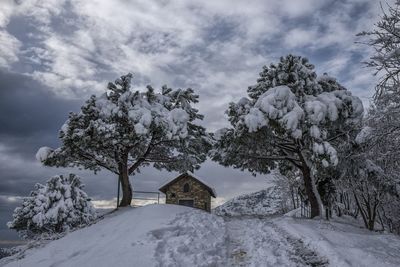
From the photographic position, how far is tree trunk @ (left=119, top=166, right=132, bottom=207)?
74.7 feet

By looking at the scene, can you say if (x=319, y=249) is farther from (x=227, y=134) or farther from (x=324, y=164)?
(x=227, y=134)

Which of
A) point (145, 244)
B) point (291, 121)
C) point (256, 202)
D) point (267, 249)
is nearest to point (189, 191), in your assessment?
point (291, 121)

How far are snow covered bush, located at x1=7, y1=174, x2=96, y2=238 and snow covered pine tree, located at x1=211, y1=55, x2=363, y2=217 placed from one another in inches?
680

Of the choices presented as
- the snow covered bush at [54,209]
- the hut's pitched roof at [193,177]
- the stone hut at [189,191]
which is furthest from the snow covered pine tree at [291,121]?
the snow covered bush at [54,209]

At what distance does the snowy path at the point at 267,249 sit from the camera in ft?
34.1

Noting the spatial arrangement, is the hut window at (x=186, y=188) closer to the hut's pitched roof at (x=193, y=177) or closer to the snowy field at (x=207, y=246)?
the hut's pitched roof at (x=193, y=177)

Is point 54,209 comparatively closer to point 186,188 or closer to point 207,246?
point 186,188

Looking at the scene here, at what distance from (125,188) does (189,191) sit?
490 inches

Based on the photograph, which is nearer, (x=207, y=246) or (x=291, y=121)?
(x=207, y=246)

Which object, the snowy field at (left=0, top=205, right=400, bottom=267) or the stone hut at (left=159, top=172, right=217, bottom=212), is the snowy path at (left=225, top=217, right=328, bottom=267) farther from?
the stone hut at (left=159, top=172, right=217, bottom=212)

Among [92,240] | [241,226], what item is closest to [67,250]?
[92,240]

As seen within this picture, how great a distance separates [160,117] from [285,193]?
24517mm

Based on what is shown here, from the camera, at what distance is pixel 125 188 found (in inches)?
901

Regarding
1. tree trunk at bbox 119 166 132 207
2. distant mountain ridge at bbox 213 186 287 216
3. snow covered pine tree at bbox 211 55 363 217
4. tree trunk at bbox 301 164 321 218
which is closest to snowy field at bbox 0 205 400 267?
tree trunk at bbox 301 164 321 218
